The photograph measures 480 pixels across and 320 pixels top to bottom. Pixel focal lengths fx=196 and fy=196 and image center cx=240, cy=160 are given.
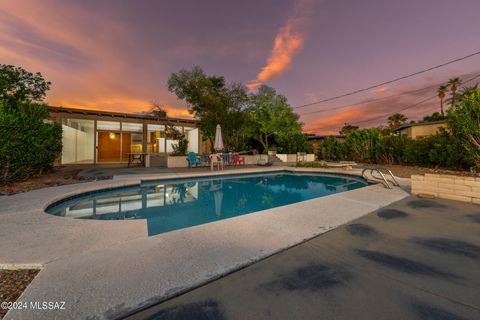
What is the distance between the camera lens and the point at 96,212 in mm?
4719

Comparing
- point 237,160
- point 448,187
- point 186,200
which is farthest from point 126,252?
point 237,160

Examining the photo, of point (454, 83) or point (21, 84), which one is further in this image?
point (454, 83)

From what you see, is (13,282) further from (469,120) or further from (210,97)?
(210,97)

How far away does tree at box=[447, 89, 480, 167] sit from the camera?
6.28 m

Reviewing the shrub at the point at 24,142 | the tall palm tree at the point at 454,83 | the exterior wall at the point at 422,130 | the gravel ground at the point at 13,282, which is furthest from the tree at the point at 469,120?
the tall palm tree at the point at 454,83

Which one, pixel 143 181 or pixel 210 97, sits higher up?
pixel 210 97

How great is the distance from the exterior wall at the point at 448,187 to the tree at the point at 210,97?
10992 mm

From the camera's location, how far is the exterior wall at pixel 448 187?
14.4 feet

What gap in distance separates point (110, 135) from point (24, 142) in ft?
30.6

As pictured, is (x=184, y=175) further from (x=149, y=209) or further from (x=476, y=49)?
(x=476, y=49)

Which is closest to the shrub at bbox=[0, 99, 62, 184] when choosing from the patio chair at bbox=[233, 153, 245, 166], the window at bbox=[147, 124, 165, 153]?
the window at bbox=[147, 124, 165, 153]

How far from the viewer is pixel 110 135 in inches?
596

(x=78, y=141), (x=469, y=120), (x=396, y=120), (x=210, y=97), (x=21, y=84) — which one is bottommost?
(x=78, y=141)

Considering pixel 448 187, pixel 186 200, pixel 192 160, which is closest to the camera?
pixel 448 187
